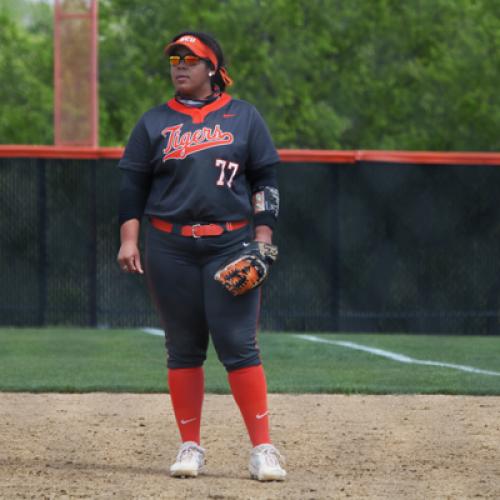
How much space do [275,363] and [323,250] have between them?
10.0 feet

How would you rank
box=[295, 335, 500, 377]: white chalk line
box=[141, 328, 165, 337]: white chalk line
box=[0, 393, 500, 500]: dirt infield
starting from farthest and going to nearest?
1. box=[141, 328, 165, 337]: white chalk line
2. box=[295, 335, 500, 377]: white chalk line
3. box=[0, 393, 500, 500]: dirt infield

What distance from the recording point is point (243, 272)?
4980 mm

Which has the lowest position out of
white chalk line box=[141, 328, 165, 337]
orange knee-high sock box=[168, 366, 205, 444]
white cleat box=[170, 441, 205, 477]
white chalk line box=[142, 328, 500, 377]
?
white chalk line box=[141, 328, 165, 337]

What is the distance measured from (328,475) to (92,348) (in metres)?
5.48

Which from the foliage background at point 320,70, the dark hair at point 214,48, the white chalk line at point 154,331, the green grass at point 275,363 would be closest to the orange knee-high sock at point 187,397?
the dark hair at point 214,48

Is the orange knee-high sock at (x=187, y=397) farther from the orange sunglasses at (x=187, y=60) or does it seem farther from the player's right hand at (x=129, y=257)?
the orange sunglasses at (x=187, y=60)

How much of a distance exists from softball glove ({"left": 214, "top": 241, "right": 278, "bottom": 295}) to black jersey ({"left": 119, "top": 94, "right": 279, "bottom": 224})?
0.57ft

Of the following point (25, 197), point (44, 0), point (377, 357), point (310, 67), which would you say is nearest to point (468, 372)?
point (377, 357)

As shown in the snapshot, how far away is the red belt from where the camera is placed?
508 centimetres

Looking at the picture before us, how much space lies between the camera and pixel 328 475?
5207 millimetres

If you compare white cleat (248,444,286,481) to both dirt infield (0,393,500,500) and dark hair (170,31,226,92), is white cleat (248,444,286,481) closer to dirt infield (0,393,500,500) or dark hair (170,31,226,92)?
dirt infield (0,393,500,500)

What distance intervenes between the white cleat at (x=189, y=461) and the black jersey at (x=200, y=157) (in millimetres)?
934

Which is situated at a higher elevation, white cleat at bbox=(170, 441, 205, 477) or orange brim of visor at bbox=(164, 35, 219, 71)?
orange brim of visor at bbox=(164, 35, 219, 71)

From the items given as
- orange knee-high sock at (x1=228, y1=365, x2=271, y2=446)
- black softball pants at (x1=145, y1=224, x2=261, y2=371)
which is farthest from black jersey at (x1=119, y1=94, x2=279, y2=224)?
orange knee-high sock at (x1=228, y1=365, x2=271, y2=446)
